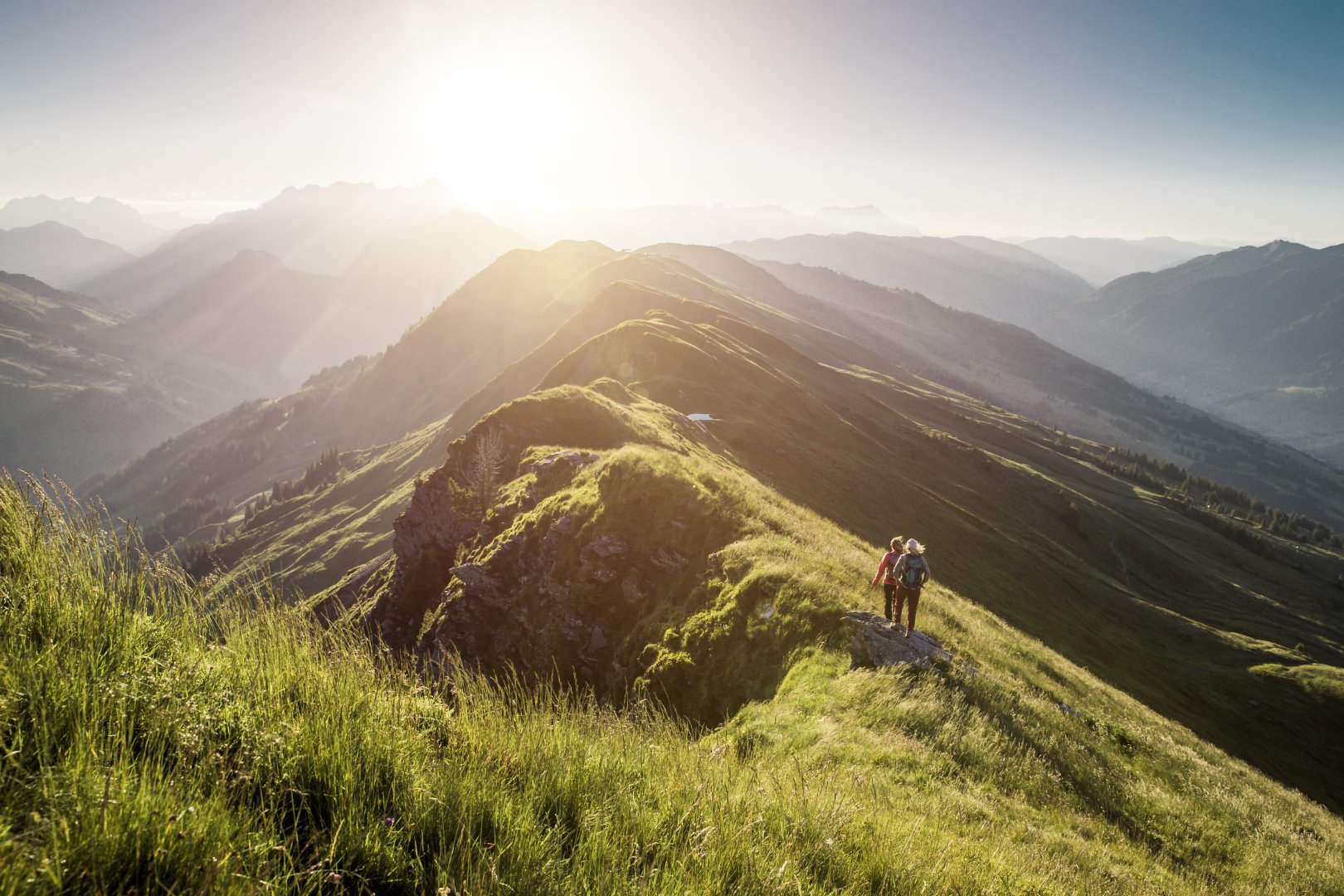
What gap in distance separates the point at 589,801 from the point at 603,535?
19447mm

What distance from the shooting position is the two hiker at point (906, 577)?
15.9 meters

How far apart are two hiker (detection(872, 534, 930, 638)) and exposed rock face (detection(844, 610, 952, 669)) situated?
41 cm

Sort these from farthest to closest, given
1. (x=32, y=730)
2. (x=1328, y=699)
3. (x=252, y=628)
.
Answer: (x=1328, y=699) < (x=252, y=628) < (x=32, y=730)

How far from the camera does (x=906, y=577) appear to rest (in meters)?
16.0

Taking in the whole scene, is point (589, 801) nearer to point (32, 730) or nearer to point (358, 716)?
point (358, 716)

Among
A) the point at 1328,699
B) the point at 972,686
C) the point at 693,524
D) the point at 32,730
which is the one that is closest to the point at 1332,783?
the point at 1328,699

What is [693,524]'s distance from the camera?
77.4 ft

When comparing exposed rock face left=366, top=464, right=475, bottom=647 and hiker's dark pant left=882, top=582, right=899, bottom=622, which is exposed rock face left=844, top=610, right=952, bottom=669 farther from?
exposed rock face left=366, top=464, right=475, bottom=647

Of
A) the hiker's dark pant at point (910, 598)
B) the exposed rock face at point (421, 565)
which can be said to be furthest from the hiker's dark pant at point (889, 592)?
the exposed rock face at point (421, 565)

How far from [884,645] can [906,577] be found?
199 cm

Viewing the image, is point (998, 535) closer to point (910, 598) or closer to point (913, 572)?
point (910, 598)

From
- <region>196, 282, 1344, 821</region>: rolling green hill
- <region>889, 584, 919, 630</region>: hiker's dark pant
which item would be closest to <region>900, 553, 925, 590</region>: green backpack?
<region>889, 584, 919, 630</region>: hiker's dark pant

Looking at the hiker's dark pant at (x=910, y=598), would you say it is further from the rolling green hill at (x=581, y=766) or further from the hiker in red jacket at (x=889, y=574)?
the rolling green hill at (x=581, y=766)

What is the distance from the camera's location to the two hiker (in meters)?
15.9
